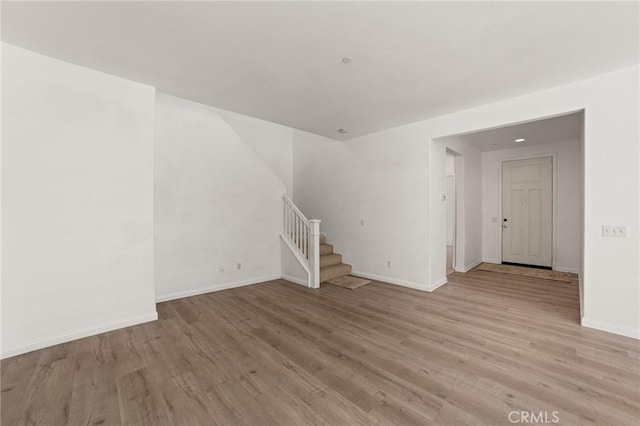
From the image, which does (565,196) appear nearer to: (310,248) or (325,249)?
(325,249)

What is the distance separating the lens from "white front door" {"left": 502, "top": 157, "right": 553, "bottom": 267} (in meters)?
5.80

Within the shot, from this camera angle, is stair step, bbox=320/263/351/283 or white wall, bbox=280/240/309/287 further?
stair step, bbox=320/263/351/283

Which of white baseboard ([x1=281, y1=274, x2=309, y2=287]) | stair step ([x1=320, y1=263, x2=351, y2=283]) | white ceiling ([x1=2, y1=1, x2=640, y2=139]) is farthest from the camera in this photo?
stair step ([x1=320, y1=263, x2=351, y2=283])

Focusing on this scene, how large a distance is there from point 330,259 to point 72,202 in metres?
3.83

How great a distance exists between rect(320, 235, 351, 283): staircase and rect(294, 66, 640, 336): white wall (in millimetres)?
206

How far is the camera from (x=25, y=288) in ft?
8.25

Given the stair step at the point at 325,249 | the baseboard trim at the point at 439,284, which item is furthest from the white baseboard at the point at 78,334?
the baseboard trim at the point at 439,284

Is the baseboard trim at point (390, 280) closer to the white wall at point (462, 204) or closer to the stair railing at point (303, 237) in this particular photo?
the white wall at point (462, 204)

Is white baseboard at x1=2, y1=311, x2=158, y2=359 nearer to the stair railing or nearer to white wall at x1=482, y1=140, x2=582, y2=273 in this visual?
the stair railing

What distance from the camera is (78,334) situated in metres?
2.77

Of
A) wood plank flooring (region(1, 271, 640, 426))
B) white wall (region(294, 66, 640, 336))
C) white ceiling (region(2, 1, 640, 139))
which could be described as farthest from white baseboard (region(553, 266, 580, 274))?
white ceiling (region(2, 1, 640, 139))

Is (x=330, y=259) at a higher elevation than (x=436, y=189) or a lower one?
lower

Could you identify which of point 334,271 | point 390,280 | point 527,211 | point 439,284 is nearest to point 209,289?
point 334,271

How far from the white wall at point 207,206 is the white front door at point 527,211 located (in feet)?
17.0
